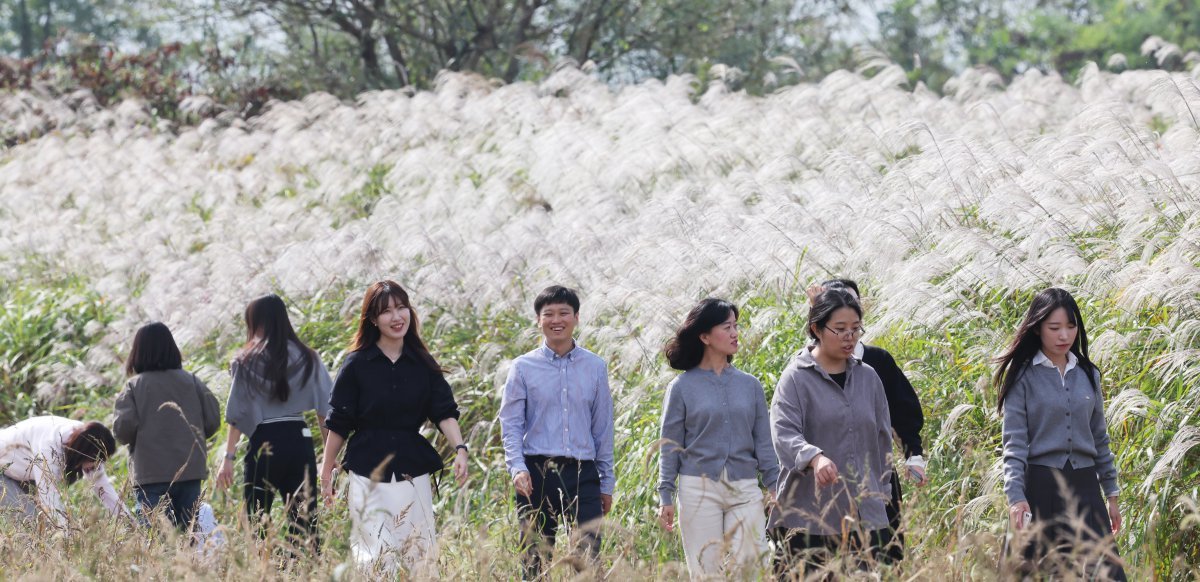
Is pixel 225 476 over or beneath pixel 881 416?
beneath

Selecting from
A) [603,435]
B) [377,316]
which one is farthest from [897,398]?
[377,316]

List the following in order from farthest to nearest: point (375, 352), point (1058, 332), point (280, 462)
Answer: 1. point (280, 462)
2. point (375, 352)
3. point (1058, 332)

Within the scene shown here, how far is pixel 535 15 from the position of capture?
63.6 ft

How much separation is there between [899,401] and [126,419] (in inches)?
149

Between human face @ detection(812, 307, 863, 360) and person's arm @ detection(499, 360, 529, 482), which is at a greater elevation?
human face @ detection(812, 307, 863, 360)

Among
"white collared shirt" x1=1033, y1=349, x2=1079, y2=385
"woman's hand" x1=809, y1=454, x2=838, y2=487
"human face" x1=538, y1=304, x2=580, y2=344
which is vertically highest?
"human face" x1=538, y1=304, x2=580, y2=344

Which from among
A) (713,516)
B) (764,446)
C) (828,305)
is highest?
(828,305)

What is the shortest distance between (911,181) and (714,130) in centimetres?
348

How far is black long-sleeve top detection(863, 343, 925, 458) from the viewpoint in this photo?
561cm

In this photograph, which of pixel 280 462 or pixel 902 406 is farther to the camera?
pixel 280 462

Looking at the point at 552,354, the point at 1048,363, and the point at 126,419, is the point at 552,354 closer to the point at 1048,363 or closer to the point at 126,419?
the point at 1048,363

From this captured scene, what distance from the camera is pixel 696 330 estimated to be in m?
5.59

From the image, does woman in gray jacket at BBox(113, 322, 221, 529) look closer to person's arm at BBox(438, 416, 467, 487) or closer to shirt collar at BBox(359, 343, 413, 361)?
shirt collar at BBox(359, 343, 413, 361)

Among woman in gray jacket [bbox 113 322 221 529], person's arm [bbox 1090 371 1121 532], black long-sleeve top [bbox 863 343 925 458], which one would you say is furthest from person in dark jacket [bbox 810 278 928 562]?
woman in gray jacket [bbox 113 322 221 529]
